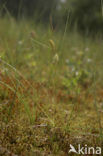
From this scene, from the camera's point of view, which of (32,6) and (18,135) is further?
(32,6)

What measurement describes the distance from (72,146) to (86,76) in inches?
57.0

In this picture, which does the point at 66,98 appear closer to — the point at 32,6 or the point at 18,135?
the point at 18,135

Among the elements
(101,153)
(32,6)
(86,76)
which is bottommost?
(101,153)

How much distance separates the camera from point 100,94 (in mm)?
2131

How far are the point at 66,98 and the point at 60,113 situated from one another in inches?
17.3

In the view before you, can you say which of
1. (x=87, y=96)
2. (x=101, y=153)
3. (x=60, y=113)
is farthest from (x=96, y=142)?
(x=87, y=96)

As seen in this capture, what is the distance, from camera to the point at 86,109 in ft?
5.44

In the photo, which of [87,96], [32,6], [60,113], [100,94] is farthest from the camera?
[32,6]

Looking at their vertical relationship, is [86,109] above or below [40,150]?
above

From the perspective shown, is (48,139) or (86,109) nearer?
(48,139)

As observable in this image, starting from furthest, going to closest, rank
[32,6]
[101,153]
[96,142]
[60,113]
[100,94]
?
[32,6] → [100,94] → [60,113] → [96,142] → [101,153]

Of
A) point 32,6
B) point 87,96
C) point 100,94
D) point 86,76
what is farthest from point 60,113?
point 32,6

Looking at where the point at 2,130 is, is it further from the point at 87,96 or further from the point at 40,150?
the point at 87,96

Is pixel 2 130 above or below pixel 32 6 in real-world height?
below
